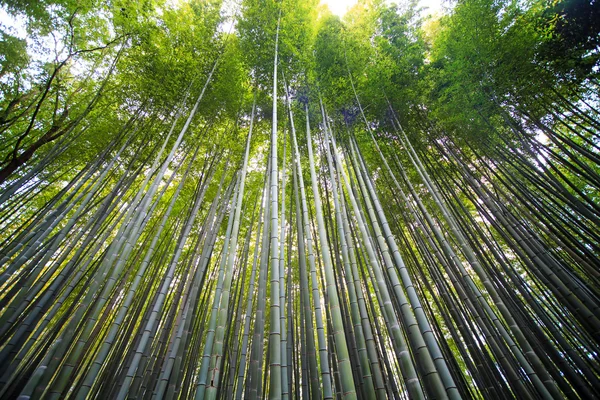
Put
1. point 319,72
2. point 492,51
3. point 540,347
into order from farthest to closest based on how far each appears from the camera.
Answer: point 319,72 < point 492,51 < point 540,347

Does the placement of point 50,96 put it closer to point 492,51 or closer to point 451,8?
point 492,51

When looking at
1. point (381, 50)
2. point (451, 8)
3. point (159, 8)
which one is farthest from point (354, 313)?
point (451, 8)

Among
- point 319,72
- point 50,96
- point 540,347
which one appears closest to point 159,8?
point 50,96

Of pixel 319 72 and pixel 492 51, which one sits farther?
pixel 319 72

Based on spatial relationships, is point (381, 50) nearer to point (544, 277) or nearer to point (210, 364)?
point (544, 277)

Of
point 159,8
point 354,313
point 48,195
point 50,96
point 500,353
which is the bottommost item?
point 500,353

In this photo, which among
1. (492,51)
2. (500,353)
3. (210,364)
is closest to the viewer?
(210,364)

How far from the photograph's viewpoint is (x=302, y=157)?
4.25m

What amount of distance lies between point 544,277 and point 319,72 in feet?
11.2

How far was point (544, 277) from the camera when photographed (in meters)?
2.22

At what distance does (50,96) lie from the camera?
386 centimetres

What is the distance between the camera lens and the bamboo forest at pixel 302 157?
239cm

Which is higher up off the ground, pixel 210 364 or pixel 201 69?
pixel 201 69

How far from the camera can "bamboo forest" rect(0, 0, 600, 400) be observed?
239 cm
